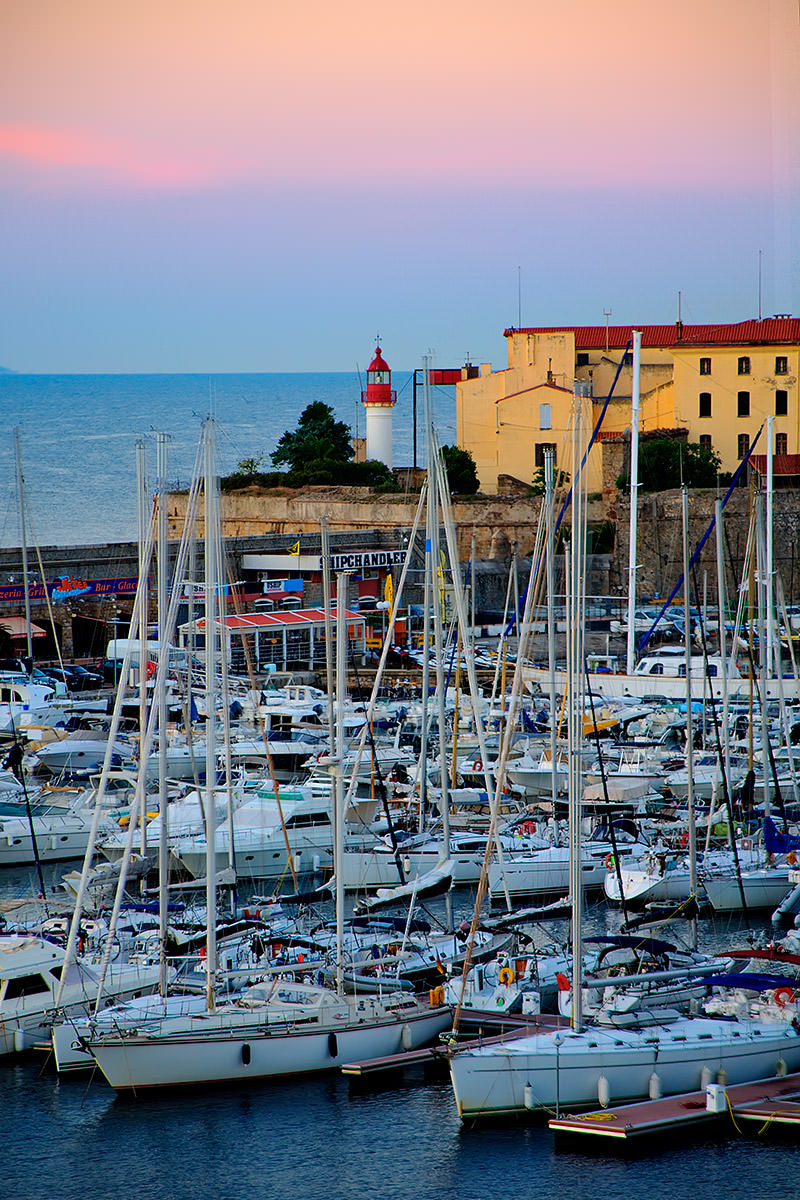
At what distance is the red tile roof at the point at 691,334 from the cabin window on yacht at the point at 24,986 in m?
28.3

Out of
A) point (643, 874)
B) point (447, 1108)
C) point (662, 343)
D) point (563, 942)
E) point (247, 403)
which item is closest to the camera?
point (447, 1108)

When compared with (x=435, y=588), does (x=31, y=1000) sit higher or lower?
lower

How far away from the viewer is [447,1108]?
1234cm

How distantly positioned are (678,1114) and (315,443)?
3366 centimetres

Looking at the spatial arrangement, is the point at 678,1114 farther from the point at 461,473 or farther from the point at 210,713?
the point at 461,473

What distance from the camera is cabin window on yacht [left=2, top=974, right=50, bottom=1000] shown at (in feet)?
44.5

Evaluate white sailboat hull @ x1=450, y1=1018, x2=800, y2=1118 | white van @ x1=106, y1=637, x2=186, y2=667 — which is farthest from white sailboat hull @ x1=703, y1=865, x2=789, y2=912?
white van @ x1=106, y1=637, x2=186, y2=667

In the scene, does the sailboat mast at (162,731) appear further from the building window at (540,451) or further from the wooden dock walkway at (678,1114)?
the building window at (540,451)

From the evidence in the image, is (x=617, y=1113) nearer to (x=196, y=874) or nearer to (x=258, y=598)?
(x=196, y=874)

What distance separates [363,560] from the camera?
32.8 meters

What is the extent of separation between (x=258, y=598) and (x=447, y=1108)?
19.8 meters

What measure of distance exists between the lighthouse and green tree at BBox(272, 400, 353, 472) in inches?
40.1

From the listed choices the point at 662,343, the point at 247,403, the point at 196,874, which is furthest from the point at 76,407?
the point at 196,874

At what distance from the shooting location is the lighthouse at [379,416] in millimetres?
44188
